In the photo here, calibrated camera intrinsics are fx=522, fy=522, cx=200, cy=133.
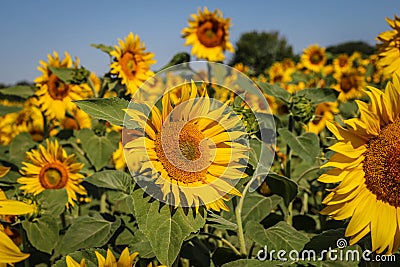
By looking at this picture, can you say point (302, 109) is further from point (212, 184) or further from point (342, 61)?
point (342, 61)

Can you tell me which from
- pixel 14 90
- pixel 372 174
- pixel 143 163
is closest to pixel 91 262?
pixel 143 163

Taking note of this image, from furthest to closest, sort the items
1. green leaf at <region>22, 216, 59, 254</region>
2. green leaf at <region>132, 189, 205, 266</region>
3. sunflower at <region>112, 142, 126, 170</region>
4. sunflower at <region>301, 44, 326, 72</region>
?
1. sunflower at <region>301, 44, 326, 72</region>
2. sunflower at <region>112, 142, 126, 170</region>
3. green leaf at <region>22, 216, 59, 254</region>
4. green leaf at <region>132, 189, 205, 266</region>

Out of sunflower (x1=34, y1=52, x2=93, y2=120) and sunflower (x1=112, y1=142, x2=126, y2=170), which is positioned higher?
sunflower (x1=34, y1=52, x2=93, y2=120)

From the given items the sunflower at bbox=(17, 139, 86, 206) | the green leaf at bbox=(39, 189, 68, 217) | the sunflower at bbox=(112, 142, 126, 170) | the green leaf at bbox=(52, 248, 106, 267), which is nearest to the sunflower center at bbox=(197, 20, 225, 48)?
the sunflower at bbox=(112, 142, 126, 170)

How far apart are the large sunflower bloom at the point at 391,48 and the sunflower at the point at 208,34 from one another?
193 cm

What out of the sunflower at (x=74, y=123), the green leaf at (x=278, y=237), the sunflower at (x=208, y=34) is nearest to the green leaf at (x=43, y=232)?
the green leaf at (x=278, y=237)

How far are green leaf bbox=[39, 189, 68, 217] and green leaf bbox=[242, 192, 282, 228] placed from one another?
2.46 feet

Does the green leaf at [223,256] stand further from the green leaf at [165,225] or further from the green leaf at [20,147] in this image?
the green leaf at [20,147]

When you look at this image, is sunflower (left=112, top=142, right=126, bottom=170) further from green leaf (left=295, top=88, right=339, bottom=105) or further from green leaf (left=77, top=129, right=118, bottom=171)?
green leaf (left=295, top=88, right=339, bottom=105)

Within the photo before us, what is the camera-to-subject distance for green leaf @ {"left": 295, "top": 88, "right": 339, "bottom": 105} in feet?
7.30

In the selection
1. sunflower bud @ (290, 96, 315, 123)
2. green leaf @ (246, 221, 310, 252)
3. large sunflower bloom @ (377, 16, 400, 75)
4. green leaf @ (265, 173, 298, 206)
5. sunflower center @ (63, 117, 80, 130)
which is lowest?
green leaf @ (246, 221, 310, 252)

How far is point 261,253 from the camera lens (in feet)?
5.46

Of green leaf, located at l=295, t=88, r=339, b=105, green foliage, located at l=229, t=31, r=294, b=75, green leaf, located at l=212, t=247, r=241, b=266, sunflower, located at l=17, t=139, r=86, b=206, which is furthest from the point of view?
green foliage, located at l=229, t=31, r=294, b=75

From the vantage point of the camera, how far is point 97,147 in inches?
101
